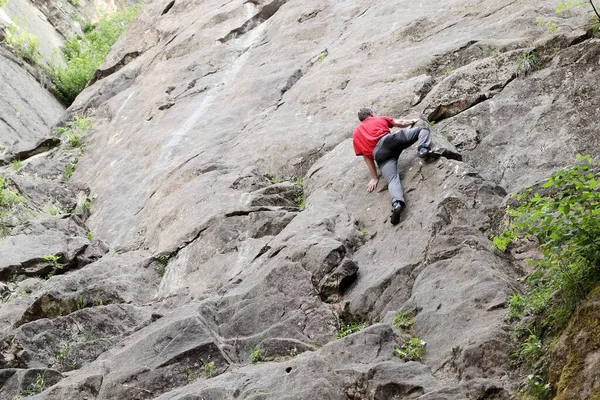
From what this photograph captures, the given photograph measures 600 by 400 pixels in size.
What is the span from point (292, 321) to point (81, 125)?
1310cm

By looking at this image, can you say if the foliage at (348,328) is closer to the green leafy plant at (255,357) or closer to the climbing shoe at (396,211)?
the green leafy plant at (255,357)

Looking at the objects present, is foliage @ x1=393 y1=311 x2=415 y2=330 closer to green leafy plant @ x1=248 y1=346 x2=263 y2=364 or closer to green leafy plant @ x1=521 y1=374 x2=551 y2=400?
green leafy plant @ x1=248 y1=346 x2=263 y2=364

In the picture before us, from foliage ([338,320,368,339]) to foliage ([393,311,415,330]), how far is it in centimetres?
56

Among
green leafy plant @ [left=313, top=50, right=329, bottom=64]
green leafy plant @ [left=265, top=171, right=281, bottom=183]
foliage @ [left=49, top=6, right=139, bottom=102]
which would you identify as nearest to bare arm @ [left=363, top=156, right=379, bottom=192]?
green leafy plant @ [left=265, top=171, right=281, bottom=183]

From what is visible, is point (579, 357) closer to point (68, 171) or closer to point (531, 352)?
point (531, 352)

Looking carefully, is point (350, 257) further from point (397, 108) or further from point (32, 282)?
point (32, 282)

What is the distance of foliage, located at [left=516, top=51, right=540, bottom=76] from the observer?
1211 cm

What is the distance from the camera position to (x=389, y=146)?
1095 centimetres

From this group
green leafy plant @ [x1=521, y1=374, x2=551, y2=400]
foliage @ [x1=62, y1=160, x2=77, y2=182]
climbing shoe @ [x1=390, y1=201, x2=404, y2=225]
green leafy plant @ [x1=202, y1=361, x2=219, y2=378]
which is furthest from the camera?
foliage @ [x1=62, y1=160, x2=77, y2=182]

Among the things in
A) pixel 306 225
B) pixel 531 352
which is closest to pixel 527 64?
pixel 306 225

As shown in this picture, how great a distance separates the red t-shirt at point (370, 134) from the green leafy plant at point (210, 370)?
12.7 ft

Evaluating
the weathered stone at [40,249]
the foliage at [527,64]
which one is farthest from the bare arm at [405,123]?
the weathered stone at [40,249]

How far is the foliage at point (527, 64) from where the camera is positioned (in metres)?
12.1

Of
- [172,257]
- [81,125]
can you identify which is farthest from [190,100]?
[172,257]
